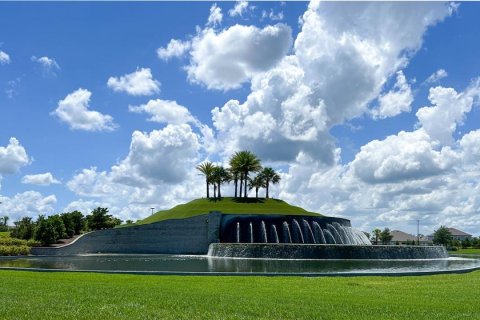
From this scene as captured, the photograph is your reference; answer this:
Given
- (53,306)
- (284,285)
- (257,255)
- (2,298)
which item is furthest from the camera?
(257,255)

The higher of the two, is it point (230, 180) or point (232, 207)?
point (230, 180)

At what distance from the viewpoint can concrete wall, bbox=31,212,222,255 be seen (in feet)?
184

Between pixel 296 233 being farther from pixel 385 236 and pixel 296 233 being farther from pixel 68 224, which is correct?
pixel 385 236

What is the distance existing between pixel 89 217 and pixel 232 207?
24036 mm

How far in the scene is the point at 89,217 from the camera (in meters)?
76.2

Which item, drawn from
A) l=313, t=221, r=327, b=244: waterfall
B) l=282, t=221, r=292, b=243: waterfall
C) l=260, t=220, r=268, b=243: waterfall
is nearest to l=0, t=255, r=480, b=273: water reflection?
l=282, t=221, r=292, b=243: waterfall

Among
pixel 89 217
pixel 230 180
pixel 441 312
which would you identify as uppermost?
pixel 230 180

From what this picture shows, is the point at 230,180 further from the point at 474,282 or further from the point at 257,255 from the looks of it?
the point at 474,282

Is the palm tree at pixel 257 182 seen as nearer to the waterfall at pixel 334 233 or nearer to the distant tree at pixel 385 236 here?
the waterfall at pixel 334 233

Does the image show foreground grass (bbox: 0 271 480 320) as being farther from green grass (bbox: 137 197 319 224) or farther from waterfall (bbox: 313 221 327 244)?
green grass (bbox: 137 197 319 224)

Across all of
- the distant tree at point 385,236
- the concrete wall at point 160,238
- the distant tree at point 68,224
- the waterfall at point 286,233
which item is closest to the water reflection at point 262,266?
the waterfall at point 286,233

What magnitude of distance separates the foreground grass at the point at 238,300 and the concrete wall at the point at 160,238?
3824 centimetres

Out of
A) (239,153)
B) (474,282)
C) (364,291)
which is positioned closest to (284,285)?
(364,291)

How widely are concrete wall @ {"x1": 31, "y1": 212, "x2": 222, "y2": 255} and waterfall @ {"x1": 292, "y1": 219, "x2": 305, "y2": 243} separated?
842 cm
